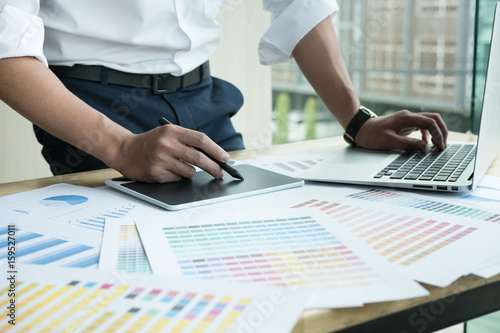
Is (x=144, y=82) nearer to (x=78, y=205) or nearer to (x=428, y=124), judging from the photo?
(x=78, y=205)

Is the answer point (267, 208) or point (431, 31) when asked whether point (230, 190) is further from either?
point (431, 31)

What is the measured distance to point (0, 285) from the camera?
0.52 m

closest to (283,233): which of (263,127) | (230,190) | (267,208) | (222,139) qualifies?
(267,208)

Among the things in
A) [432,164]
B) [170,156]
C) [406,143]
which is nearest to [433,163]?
[432,164]

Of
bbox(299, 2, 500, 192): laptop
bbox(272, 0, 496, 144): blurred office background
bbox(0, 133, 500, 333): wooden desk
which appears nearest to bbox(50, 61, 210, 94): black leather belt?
bbox(299, 2, 500, 192): laptop

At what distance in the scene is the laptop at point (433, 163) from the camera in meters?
0.79

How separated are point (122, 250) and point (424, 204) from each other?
0.45 m

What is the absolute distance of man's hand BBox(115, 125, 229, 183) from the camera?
0.88 meters

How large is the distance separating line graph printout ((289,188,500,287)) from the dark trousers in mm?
538

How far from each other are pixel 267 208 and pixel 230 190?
4.3 inches

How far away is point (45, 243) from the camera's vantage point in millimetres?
639

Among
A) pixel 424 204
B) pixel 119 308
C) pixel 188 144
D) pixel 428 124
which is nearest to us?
pixel 119 308

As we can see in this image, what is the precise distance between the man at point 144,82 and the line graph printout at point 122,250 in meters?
0.21

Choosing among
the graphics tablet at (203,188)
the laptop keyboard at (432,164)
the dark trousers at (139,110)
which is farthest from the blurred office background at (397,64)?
the graphics tablet at (203,188)
